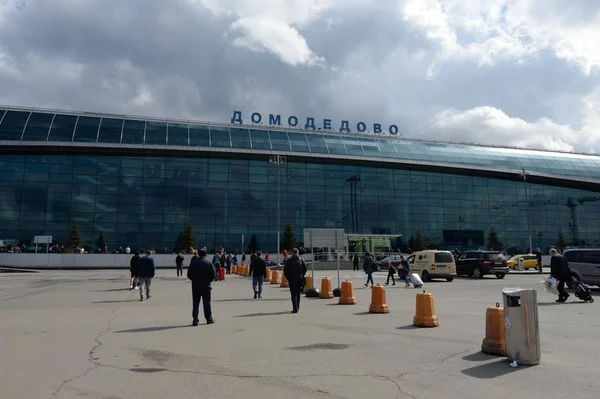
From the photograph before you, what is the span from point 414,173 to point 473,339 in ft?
192

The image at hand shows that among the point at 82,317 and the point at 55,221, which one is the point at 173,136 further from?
the point at 82,317

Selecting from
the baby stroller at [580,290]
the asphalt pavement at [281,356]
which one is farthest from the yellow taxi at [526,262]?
the asphalt pavement at [281,356]

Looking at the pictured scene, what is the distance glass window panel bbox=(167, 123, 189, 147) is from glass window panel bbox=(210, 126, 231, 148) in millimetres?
3150

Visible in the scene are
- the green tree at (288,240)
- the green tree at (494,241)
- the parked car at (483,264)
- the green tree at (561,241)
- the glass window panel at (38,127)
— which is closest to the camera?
the parked car at (483,264)

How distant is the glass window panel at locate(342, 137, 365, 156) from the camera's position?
203 feet

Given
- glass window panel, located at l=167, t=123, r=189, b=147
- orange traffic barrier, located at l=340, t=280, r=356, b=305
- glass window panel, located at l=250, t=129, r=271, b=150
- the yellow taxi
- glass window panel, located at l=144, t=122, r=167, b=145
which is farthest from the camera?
glass window panel, located at l=250, t=129, r=271, b=150

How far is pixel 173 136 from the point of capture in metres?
56.7

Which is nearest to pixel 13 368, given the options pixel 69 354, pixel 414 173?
pixel 69 354

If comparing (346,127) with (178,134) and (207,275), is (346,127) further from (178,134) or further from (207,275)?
(207,275)

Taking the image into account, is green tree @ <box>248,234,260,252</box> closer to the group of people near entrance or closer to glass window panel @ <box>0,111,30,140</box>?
glass window panel @ <box>0,111,30,140</box>

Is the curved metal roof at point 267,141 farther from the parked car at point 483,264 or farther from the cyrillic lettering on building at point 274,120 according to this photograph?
the parked car at point 483,264

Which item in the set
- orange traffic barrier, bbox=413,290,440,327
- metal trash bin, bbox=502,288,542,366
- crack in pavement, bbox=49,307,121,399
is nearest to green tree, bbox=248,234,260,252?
crack in pavement, bbox=49,307,121,399

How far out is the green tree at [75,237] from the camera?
5200 cm

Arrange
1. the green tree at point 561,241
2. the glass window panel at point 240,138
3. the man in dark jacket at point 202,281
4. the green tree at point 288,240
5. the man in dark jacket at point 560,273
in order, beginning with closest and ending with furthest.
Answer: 1. the man in dark jacket at point 202,281
2. the man in dark jacket at point 560,273
3. the green tree at point 288,240
4. the glass window panel at point 240,138
5. the green tree at point 561,241
